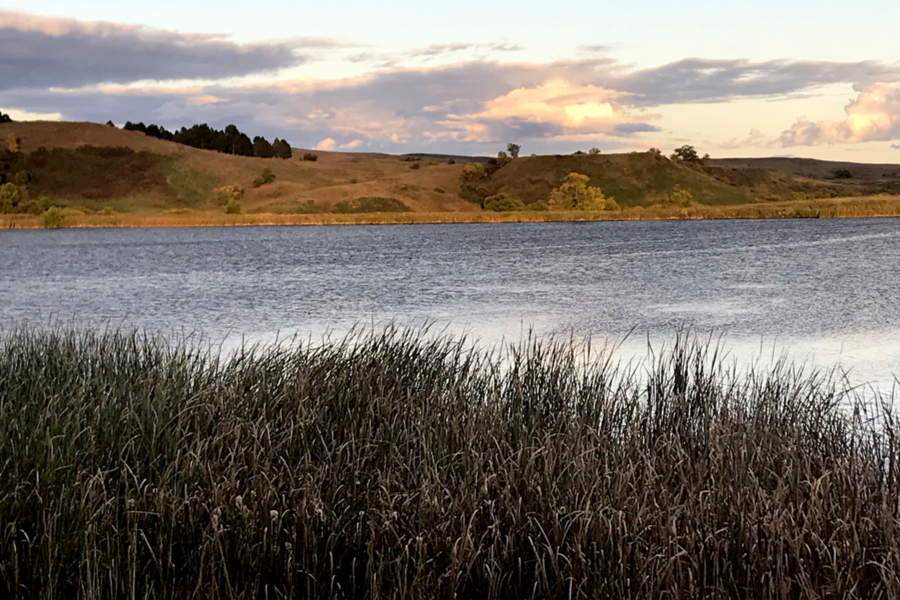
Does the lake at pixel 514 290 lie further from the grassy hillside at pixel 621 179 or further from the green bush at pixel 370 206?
the grassy hillside at pixel 621 179

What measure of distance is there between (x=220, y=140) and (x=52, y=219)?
62.4 meters

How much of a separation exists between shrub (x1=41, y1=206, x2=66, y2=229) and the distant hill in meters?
21.6

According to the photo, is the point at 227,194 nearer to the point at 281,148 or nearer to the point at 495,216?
the point at 495,216

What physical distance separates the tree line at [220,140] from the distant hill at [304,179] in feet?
36.9

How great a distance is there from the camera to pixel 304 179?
110375mm

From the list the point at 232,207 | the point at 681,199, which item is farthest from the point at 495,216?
the point at 232,207

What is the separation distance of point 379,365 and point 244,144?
128200 mm

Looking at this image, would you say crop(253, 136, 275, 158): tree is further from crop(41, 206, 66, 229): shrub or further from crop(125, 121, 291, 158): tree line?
crop(41, 206, 66, 229): shrub

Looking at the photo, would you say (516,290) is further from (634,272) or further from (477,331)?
(477,331)

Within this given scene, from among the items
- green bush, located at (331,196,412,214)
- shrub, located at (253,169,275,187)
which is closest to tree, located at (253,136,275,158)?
shrub, located at (253,169,275,187)

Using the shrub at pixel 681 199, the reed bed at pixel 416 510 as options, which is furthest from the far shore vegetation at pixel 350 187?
the reed bed at pixel 416 510

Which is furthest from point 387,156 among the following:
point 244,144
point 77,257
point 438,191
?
point 77,257

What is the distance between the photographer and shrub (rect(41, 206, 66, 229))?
7138 centimetres

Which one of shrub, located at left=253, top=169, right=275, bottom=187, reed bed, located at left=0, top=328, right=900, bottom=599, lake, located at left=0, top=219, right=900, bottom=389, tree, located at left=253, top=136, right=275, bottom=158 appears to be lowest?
lake, located at left=0, top=219, right=900, bottom=389
